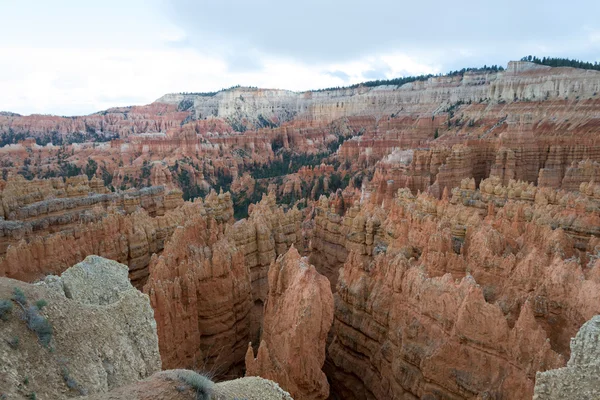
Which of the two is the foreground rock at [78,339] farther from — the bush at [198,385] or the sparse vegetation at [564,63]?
the sparse vegetation at [564,63]

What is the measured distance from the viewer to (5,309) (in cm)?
422

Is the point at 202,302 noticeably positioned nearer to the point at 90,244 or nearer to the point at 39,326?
the point at 90,244

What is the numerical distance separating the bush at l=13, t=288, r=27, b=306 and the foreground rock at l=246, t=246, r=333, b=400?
14.7 ft

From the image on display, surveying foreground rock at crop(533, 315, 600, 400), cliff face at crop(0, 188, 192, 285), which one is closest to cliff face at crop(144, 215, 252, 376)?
cliff face at crop(0, 188, 192, 285)

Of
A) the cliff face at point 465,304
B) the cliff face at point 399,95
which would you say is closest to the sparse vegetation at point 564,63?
the cliff face at point 399,95

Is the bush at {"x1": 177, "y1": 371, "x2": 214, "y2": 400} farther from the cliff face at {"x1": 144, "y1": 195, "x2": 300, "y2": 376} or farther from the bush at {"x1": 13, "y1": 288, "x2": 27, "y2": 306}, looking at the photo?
the cliff face at {"x1": 144, "y1": 195, "x2": 300, "y2": 376}

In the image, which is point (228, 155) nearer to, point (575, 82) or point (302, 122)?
point (302, 122)

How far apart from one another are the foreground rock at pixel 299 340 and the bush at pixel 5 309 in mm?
4693

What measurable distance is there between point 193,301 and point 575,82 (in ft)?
189

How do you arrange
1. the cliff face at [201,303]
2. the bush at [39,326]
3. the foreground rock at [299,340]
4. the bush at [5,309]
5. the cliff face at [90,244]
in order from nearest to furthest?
the bush at [5,309]
the bush at [39,326]
the foreground rock at [299,340]
the cliff face at [201,303]
the cliff face at [90,244]

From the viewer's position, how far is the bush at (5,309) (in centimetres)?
419

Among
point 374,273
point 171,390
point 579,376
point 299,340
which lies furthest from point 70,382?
point 374,273

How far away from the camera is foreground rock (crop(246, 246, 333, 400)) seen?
313 inches

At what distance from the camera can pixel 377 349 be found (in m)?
10.2
